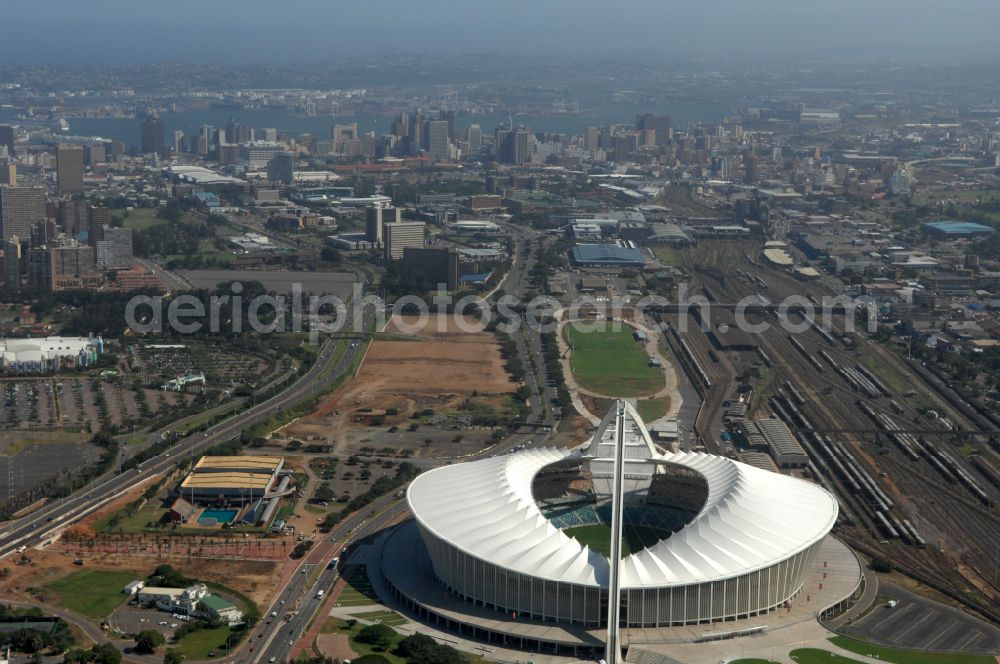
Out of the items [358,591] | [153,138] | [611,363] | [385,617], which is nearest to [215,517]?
[358,591]

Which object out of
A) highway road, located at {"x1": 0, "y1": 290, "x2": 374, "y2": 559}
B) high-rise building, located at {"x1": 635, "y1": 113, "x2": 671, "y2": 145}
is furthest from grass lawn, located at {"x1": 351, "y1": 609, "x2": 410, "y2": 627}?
high-rise building, located at {"x1": 635, "y1": 113, "x2": 671, "y2": 145}

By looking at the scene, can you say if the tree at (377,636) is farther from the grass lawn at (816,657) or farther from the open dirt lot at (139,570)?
the grass lawn at (816,657)

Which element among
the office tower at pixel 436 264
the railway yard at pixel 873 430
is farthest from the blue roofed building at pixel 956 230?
the office tower at pixel 436 264

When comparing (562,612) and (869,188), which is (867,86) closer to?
(869,188)

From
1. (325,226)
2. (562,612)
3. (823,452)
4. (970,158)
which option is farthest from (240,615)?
(970,158)

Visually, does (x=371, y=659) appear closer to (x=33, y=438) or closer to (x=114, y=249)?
(x=33, y=438)

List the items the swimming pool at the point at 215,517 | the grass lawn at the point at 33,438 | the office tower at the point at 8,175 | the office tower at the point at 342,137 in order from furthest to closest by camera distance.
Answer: the office tower at the point at 342,137 → the office tower at the point at 8,175 → the grass lawn at the point at 33,438 → the swimming pool at the point at 215,517

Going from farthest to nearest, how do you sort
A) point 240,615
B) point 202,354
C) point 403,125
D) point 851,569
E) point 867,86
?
1. point 867,86
2. point 403,125
3. point 202,354
4. point 851,569
5. point 240,615
